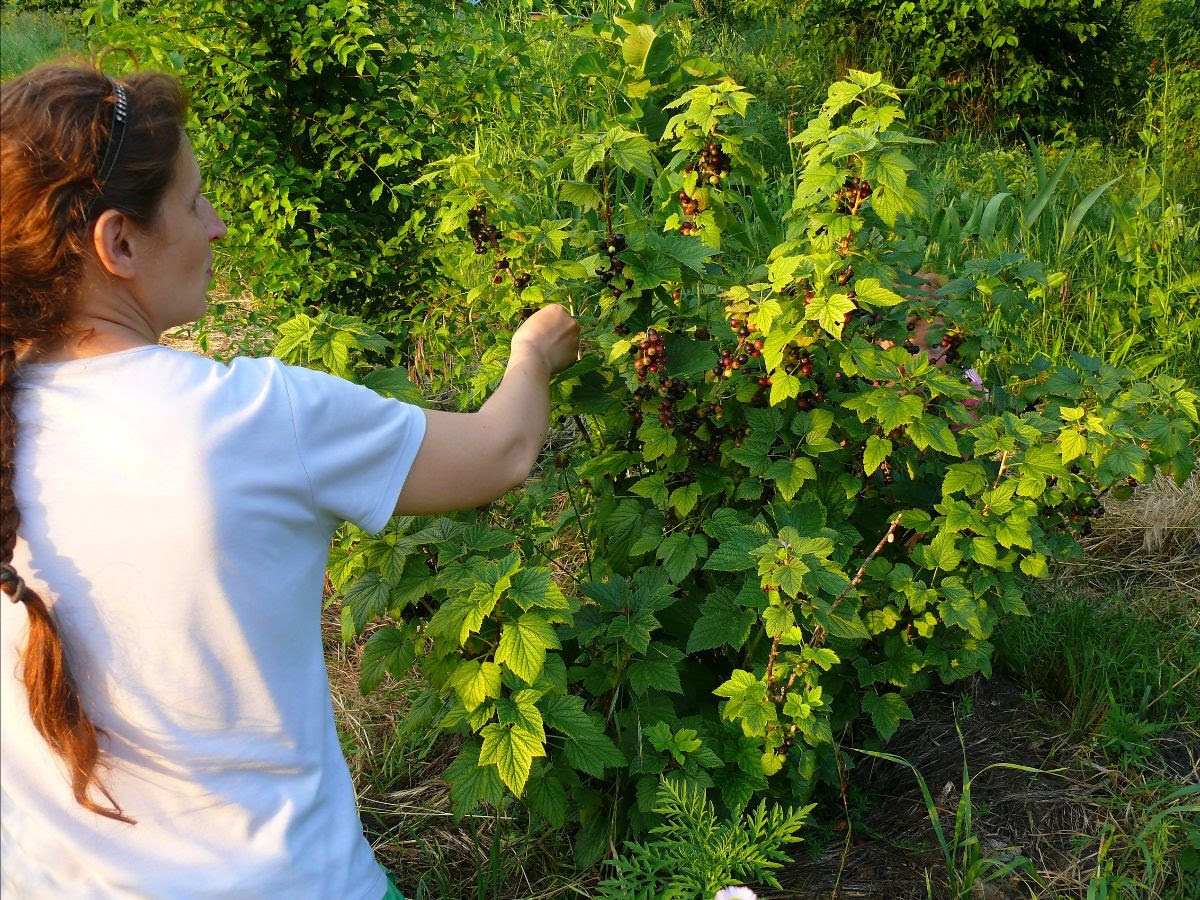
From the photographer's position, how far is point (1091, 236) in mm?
4379

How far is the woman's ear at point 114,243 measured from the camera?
1225 millimetres

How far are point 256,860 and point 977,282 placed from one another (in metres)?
1.69

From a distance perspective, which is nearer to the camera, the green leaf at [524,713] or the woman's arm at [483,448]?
the woman's arm at [483,448]

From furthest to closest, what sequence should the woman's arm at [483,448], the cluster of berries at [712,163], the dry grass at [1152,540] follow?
the dry grass at [1152,540], the cluster of berries at [712,163], the woman's arm at [483,448]

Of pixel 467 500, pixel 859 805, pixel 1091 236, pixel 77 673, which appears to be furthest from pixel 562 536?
pixel 1091 236

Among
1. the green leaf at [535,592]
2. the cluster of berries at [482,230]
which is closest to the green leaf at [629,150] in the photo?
the cluster of berries at [482,230]

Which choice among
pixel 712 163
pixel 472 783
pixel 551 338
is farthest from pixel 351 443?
pixel 712 163

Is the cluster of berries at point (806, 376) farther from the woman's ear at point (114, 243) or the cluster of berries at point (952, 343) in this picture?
the woman's ear at point (114, 243)

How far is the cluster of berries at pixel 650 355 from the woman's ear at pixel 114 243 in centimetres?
90

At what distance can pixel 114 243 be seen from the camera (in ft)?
4.09

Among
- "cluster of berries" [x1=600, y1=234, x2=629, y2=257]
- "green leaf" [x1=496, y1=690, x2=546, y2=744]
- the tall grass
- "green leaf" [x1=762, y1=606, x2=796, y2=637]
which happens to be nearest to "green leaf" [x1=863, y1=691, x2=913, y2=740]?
"green leaf" [x1=762, y1=606, x2=796, y2=637]

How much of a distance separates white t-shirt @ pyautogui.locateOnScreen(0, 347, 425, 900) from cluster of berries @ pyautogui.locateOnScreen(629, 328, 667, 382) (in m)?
0.61

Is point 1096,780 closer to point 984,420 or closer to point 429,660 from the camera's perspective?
point 984,420

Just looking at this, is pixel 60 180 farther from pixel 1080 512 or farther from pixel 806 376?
pixel 1080 512
